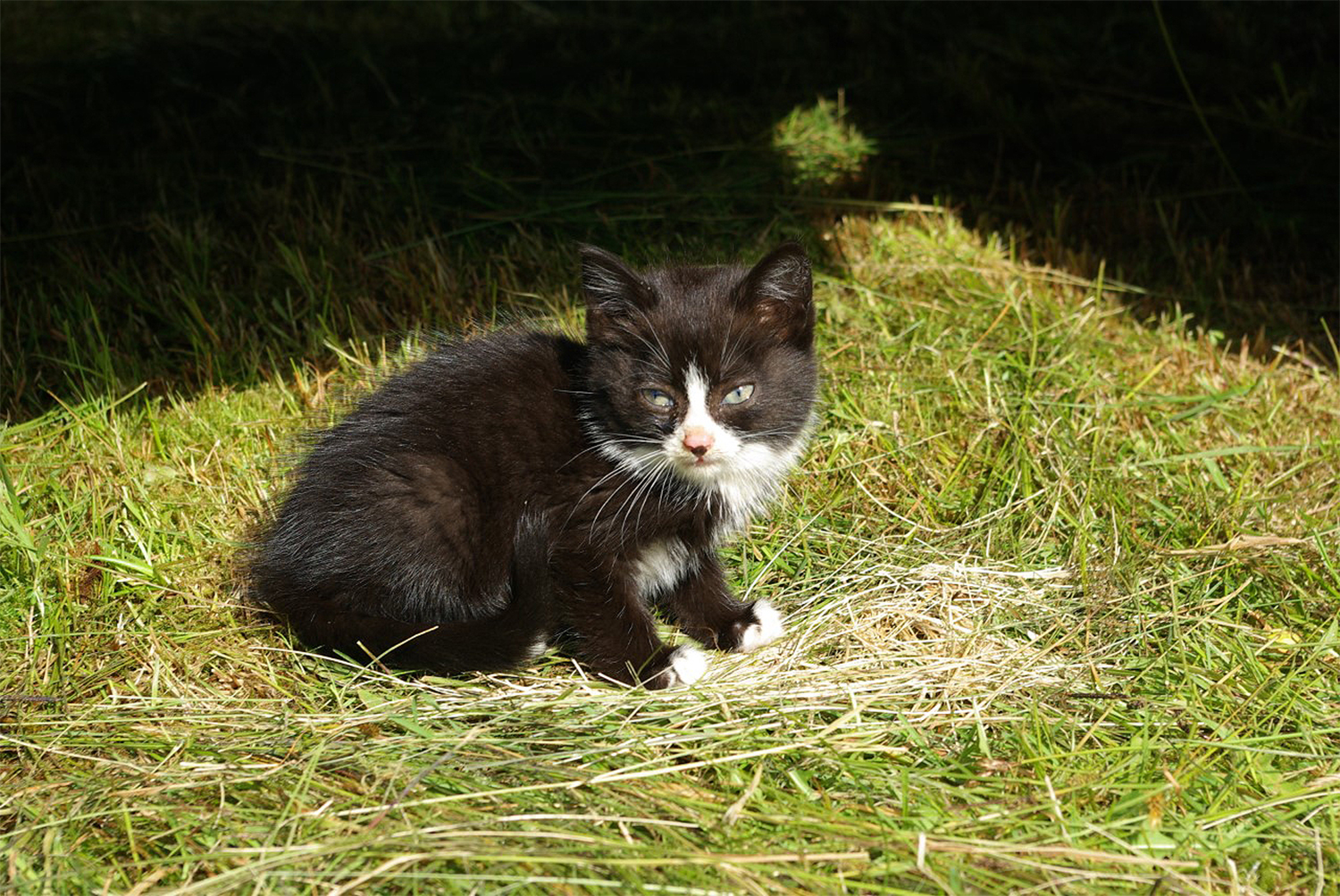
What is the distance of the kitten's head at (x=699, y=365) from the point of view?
9.51 ft

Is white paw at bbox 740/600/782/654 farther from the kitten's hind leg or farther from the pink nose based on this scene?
the pink nose

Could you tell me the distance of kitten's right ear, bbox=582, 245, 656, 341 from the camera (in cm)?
293

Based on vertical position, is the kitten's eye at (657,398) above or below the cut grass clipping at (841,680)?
above

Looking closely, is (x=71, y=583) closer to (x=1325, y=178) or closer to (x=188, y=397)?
(x=188, y=397)

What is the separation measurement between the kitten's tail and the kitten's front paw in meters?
0.30

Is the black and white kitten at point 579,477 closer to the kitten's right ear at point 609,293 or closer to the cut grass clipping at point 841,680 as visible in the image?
the kitten's right ear at point 609,293

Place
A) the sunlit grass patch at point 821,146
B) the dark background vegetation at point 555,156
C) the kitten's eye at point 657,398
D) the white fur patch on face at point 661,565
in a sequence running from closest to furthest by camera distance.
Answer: the kitten's eye at point 657,398
the white fur patch on face at point 661,565
the dark background vegetation at point 555,156
the sunlit grass patch at point 821,146

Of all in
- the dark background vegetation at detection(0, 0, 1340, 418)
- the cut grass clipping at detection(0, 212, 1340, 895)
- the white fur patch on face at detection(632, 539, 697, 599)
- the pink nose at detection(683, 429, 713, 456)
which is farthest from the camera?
the dark background vegetation at detection(0, 0, 1340, 418)

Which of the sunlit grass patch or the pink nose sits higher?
the sunlit grass patch

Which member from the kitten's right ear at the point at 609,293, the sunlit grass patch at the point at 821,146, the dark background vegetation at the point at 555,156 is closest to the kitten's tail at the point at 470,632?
the kitten's right ear at the point at 609,293

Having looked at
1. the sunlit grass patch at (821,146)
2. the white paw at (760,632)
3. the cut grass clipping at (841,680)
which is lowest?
the white paw at (760,632)

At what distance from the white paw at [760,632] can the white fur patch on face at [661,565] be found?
231mm

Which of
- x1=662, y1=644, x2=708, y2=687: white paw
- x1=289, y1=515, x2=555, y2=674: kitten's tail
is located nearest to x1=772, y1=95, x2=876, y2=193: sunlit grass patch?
x1=662, y1=644, x2=708, y2=687: white paw

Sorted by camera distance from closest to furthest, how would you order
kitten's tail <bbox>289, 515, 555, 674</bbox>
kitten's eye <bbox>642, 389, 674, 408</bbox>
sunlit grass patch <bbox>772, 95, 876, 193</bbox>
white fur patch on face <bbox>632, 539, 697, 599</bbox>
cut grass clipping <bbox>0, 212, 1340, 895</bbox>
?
cut grass clipping <bbox>0, 212, 1340, 895</bbox> → kitten's tail <bbox>289, 515, 555, 674</bbox> → kitten's eye <bbox>642, 389, 674, 408</bbox> → white fur patch on face <bbox>632, 539, 697, 599</bbox> → sunlit grass patch <bbox>772, 95, 876, 193</bbox>
